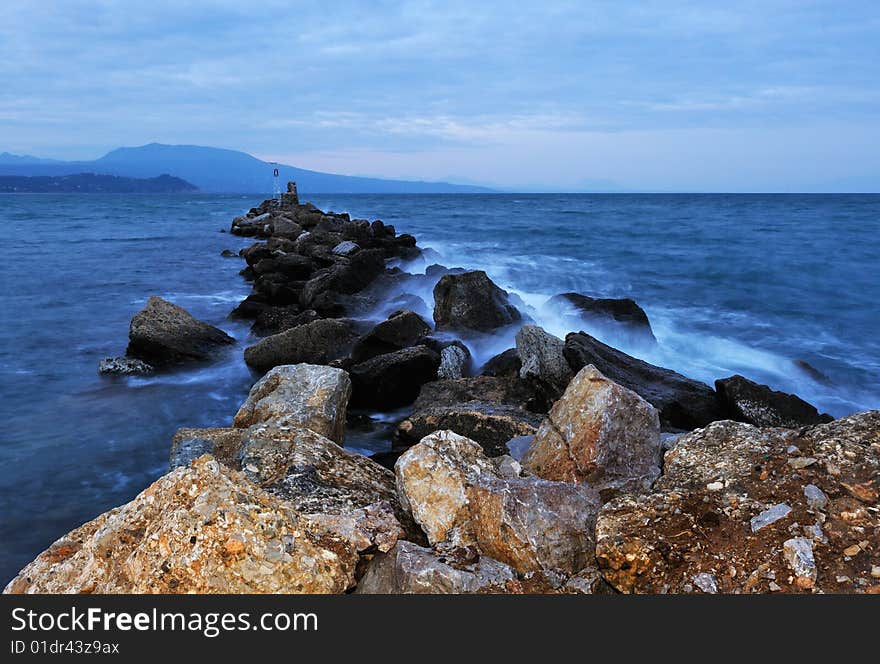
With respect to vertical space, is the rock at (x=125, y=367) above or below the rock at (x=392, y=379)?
below

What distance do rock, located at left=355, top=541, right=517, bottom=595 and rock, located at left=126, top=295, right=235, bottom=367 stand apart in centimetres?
Answer: 1021

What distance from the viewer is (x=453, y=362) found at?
10492 millimetres

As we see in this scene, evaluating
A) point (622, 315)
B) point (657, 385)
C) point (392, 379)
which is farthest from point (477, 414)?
point (622, 315)

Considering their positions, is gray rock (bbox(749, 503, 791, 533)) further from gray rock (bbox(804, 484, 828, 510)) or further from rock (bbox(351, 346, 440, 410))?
rock (bbox(351, 346, 440, 410))

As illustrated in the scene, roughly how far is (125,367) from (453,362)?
266 inches

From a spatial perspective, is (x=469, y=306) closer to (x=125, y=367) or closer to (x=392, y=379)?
(x=392, y=379)

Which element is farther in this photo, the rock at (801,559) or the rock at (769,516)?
the rock at (769,516)

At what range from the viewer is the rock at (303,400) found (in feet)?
21.8

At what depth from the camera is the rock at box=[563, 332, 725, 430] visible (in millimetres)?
8445

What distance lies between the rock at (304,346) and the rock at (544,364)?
14.8 feet

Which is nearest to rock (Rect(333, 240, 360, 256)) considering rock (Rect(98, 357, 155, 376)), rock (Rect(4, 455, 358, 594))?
rock (Rect(98, 357, 155, 376))

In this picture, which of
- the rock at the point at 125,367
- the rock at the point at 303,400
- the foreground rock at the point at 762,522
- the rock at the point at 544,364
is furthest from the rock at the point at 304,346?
the foreground rock at the point at 762,522

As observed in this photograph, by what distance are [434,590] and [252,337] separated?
12.3 meters

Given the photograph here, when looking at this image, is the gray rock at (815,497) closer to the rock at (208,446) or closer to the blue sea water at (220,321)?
the rock at (208,446)
